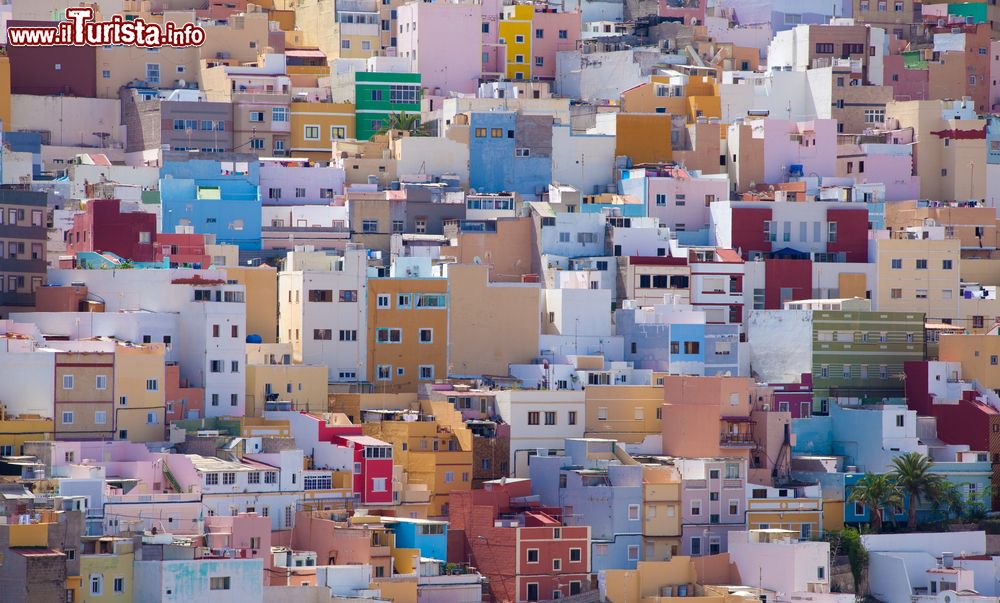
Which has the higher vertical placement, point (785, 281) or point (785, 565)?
point (785, 281)

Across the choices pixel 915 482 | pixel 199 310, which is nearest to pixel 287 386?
pixel 199 310

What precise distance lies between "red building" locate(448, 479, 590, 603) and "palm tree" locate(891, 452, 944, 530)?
980cm

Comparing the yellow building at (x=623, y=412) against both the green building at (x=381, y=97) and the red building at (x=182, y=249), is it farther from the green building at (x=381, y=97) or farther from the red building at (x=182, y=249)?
the green building at (x=381, y=97)

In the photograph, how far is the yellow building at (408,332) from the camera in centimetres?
7212

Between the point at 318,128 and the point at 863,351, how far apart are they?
22774 mm

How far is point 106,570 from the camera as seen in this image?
54.2m

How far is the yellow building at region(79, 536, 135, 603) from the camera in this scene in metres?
54.0

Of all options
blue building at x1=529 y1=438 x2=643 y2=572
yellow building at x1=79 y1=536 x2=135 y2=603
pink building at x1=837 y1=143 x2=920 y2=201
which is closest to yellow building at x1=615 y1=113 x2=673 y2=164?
pink building at x1=837 y1=143 x2=920 y2=201

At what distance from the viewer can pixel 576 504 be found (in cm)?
6438

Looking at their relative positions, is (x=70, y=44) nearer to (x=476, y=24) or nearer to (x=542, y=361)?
(x=476, y=24)

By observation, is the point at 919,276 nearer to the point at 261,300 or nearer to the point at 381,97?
the point at 261,300

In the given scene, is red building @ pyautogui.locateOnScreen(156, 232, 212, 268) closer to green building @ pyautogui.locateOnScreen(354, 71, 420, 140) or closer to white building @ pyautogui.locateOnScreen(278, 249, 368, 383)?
white building @ pyautogui.locateOnScreen(278, 249, 368, 383)

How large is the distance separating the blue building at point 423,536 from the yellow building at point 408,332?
11052mm

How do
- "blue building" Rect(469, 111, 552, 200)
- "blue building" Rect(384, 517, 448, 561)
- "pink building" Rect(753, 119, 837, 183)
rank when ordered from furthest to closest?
"pink building" Rect(753, 119, 837, 183) → "blue building" Rect(469, 111, 552, 200) → "blue building" Rect(384, 517, 448, 561)
